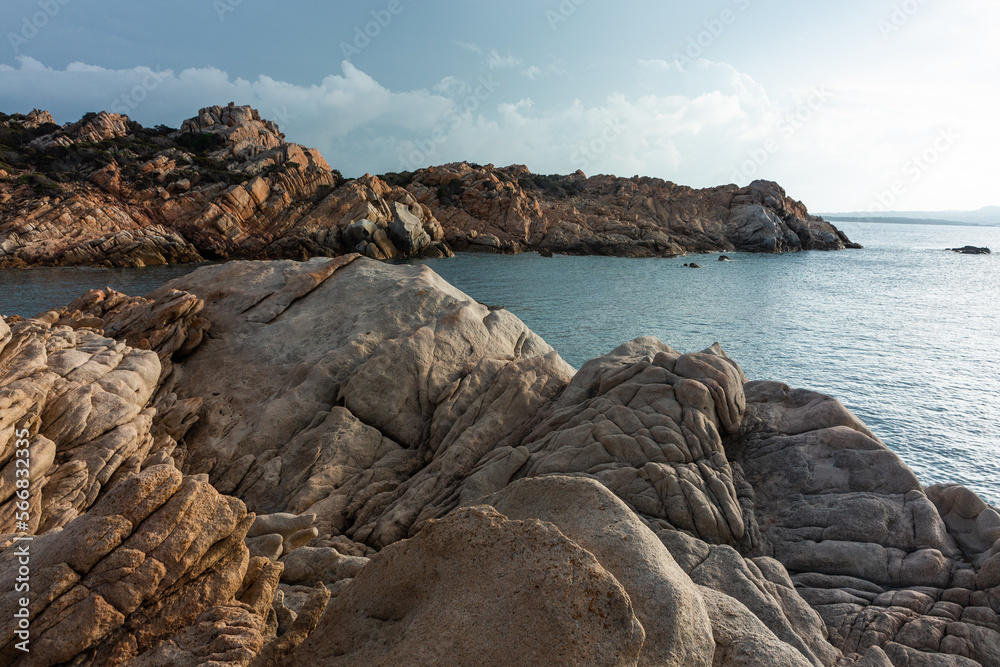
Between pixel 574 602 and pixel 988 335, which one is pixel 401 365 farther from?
pixel 988 335

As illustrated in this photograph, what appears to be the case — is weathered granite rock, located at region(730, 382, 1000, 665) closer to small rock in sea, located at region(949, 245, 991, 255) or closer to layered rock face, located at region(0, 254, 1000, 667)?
layered rock face, located at region(0, 254, 1000, 667)

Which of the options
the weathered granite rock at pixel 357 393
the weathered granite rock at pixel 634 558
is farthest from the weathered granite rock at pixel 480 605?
the weathered granite rock at pixel 357 393

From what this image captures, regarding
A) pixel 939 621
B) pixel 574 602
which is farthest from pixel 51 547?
pixel 939 621

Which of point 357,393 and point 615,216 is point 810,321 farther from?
point 615,216

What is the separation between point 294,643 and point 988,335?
44.3 meters

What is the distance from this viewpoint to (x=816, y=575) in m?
7.64

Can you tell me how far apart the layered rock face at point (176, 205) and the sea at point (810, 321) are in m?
6.44

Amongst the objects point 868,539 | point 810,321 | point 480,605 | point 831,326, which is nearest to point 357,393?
point 480,605

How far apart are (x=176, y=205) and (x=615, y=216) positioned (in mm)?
75096

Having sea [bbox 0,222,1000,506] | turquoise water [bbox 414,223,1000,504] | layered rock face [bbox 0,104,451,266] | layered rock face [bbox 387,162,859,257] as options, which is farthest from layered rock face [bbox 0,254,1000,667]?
layered rock face [bbox 387,162,859,257]

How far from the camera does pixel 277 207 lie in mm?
72875

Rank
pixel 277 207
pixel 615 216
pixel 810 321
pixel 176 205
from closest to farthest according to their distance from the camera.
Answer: pixel 810 321, pixel 176 205, pixel 277 207, pixel 615 216

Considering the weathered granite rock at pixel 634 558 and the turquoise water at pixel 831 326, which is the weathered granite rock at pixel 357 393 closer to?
the weathered granite rock at pixel 634 558

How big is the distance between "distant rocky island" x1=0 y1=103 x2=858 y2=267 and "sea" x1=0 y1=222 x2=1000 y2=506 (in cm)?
Answer: 954
